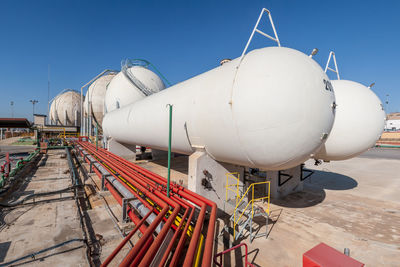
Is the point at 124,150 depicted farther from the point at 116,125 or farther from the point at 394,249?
the point at 394,249

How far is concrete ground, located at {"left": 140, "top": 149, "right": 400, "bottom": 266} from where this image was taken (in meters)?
4.92

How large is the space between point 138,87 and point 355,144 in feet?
54.2

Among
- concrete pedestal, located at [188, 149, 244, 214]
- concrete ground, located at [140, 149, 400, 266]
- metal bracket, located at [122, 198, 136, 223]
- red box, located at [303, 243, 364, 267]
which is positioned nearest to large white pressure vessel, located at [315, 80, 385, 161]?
concrete ground, located at [140, 149, 400, 266]

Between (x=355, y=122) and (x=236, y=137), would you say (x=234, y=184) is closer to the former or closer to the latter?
(x=236, y=137)

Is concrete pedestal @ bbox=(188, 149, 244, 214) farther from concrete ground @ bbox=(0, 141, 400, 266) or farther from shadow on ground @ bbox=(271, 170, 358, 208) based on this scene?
shadow on ground @ bbox=(271, 170, 358, 208)

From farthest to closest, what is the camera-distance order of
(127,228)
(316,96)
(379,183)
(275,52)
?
1. (379,183)
2. (127,228)
3. (275,52)
4. (316,96)

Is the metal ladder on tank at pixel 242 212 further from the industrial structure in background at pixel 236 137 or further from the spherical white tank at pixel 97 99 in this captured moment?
the spherical white tank at pixel 97 99

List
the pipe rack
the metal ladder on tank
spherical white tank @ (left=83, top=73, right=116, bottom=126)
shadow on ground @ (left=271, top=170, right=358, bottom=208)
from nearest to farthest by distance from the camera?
the pipe rack
the metal ladder on tank
shadow on ground @ (left=271, top=170, right=358, bottom=208)
spherical white tank @ (left=83, top=73, right=116, bottom=126)

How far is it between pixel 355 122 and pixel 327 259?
5.50m

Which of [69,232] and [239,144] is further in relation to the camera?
[69,232]

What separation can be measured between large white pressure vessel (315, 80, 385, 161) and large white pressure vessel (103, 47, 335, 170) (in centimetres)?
224

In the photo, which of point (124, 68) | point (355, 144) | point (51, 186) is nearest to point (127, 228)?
point (51, 186)

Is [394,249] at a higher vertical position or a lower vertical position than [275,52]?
lower

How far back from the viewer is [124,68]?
60.2 feet
